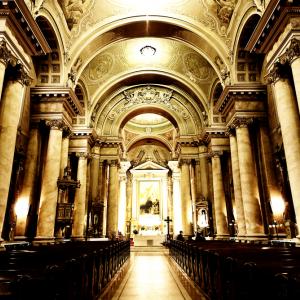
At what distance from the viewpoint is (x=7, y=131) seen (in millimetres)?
7672

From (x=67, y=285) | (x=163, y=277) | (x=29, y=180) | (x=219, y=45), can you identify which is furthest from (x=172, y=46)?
(x=67, y=285)

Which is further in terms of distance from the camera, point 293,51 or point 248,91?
point 248,91

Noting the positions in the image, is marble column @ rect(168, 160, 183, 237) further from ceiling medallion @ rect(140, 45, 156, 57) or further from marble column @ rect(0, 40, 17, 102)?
marble column @ rect(0, 40, 17, 102)

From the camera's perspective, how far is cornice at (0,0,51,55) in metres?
7.22

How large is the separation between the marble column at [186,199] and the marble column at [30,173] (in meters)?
10.2

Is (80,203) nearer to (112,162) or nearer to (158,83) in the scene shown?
(112,162)

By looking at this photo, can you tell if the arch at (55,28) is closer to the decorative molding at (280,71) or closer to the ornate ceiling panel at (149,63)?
the ornate ceiling panel at (149,63)

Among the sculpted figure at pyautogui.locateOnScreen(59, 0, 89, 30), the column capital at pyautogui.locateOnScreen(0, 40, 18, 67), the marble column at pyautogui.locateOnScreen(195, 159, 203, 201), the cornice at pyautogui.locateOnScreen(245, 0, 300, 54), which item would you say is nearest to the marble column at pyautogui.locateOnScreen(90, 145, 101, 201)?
the marble column at pyautogui.locateOnScreen(195, 159, 203, 201)

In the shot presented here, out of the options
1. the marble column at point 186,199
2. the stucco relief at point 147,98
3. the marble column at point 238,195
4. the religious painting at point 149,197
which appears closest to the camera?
the marble column at point 238,195

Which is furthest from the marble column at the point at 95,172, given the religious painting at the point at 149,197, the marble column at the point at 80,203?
the religious painting at the point at 149,197

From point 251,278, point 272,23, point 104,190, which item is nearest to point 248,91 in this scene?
point 272,23

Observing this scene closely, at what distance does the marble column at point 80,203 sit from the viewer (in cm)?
1515

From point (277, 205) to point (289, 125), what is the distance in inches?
159

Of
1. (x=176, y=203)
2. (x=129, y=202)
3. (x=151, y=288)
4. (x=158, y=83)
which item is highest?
(x=158, y=83)
